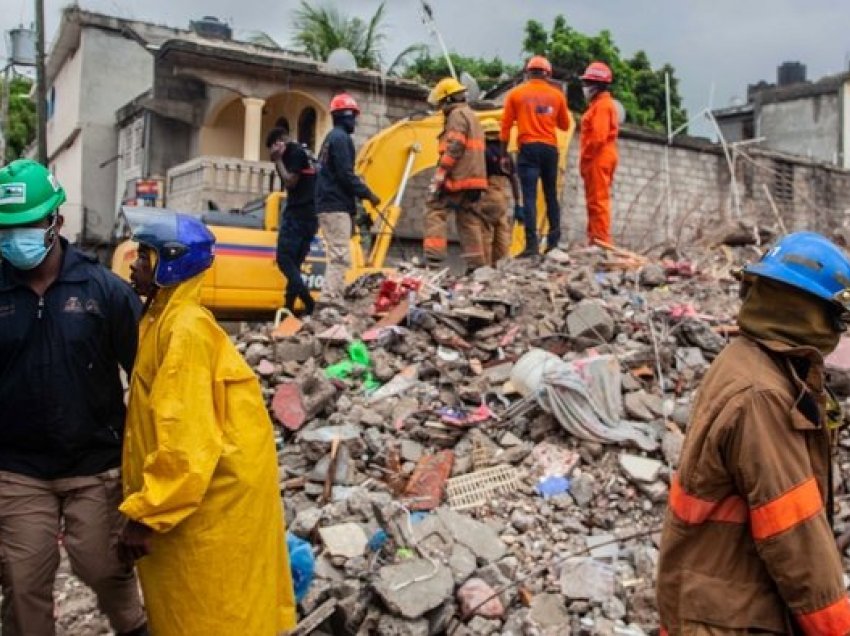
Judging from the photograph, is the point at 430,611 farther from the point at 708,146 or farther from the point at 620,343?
the point at 708,146

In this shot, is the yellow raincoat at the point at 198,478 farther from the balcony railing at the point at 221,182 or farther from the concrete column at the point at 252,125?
the concrete column at the point at 252,125

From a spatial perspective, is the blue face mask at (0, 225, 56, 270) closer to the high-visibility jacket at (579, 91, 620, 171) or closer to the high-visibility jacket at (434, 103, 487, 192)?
the high-visibility jacket at (434, 103, 487, 192)

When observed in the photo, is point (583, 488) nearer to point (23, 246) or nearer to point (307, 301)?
point (23, 246)

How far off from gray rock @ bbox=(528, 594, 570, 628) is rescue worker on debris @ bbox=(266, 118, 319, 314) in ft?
Answer: 14.1

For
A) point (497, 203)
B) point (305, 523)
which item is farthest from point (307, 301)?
point (305, 523)

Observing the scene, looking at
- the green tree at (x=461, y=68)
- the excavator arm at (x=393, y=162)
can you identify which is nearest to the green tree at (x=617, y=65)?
the green tree at (x=461, y=68)

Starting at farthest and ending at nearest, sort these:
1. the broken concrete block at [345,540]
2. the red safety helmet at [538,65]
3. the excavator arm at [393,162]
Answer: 1. the excavator arm at [393,162]
2. the red safety helmet at [538,65]
3. the broken concrete block at [345,540]

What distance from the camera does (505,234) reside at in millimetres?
9234

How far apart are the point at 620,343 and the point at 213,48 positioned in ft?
33.7

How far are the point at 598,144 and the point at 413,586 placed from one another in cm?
615

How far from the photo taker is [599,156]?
30.1 ft

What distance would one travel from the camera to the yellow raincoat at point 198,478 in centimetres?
279

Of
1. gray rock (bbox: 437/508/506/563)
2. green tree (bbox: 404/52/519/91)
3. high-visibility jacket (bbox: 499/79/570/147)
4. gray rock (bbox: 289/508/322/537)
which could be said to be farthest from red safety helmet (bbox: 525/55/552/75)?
green tree (bbox: 404/52/519/91)

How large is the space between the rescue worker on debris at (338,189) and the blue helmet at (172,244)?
4662 millimetres
